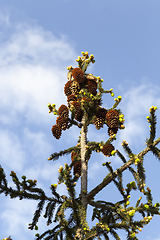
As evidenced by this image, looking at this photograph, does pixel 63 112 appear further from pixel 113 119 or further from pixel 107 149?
pixel 107 149

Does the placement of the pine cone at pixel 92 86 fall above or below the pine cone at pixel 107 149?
above

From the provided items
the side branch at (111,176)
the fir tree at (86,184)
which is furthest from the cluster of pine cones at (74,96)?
the side branch at (111,176)

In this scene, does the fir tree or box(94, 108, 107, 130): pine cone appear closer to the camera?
the fir tree

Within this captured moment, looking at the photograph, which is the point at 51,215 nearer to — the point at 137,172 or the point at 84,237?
the point at 84,237

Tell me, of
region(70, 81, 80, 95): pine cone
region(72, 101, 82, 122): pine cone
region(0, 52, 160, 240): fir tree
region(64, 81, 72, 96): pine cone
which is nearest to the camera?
region(0, 52, 160, 240): fir tree

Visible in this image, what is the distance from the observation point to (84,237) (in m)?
6.71

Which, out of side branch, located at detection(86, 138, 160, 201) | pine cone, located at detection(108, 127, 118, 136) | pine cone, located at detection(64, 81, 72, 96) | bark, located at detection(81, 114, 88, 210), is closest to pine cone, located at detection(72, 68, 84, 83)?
pine cone, located at detection(64, 81, 72, 96)

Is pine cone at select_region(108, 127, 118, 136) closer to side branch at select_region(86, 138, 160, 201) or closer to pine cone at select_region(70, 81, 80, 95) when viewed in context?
side branch at select_region(86, 138, 160, 201)

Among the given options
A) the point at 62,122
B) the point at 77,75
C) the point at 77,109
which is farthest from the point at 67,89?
the point at 62,122

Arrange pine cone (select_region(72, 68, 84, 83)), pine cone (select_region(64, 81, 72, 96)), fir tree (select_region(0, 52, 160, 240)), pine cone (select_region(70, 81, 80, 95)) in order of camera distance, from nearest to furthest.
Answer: fir tree (select_region(0, 52, 160, 240)) < pine cone (select_region(72, 68, 84, 83)) < pine cone (select_region(70, 81, 80, 95)) < pine cone (select_region(64, 81, 72, 96))

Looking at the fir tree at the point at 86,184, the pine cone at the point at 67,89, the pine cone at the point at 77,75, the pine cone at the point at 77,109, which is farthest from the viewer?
the pine cone at the point at 67,89

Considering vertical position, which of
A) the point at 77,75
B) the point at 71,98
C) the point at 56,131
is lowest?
the point at 56,131

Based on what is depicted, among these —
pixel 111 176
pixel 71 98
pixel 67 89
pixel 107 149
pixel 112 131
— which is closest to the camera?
pixel 111 176

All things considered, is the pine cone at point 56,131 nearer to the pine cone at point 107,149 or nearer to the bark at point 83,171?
the bark at point 83,171
